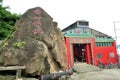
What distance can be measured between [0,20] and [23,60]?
7.43 feet

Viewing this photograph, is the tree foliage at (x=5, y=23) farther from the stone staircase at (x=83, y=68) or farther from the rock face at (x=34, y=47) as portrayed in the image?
the stone staircase at (x=83, y=68)

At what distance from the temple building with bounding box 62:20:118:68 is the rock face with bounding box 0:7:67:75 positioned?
9282mm

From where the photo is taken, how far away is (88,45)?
68.4 ft

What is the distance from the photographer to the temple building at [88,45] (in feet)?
64.0

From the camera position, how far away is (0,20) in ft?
27.4

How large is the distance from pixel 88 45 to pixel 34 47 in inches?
548

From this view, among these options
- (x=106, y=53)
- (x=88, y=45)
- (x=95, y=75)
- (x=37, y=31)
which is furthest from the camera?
(x=106, y=53)

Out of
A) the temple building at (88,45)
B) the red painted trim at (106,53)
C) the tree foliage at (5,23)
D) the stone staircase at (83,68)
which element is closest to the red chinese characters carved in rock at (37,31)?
the tree foliage at (5,23)

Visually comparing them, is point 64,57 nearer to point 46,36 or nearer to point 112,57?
point 46,36

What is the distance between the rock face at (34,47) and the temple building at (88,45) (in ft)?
30.5

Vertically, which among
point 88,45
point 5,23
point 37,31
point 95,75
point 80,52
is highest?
point 5,23

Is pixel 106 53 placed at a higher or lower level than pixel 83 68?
higher

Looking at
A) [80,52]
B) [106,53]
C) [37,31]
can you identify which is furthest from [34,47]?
[106,53]

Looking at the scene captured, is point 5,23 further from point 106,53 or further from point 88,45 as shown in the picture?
point 106,53
